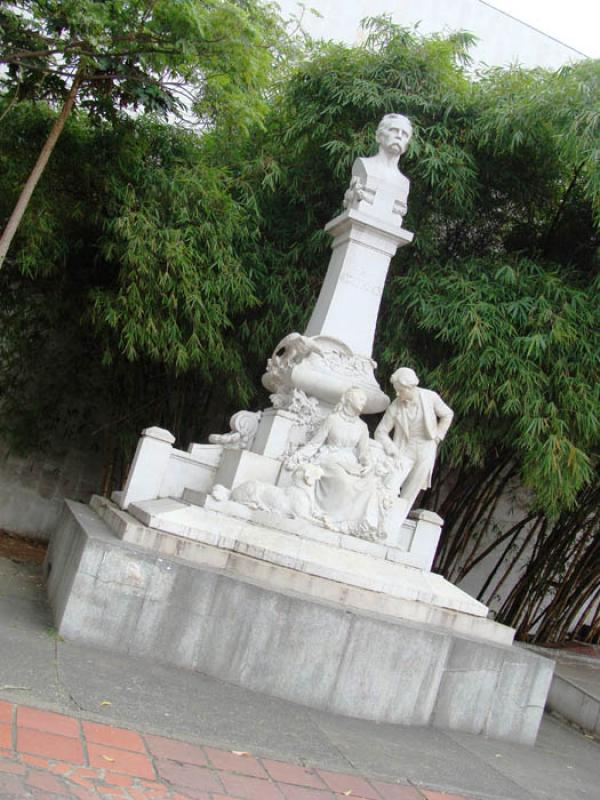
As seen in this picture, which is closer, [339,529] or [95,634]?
[95,634]

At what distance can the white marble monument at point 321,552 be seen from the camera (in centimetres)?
409

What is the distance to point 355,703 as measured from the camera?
4160 mm

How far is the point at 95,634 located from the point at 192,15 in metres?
3.73

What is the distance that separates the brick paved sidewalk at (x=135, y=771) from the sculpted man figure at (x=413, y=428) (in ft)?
9.05

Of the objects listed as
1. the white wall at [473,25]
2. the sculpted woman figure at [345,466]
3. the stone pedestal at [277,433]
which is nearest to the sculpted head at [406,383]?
the sculpted woman figure at [345,466]

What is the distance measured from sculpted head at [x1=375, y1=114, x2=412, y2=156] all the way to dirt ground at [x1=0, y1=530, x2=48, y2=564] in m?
4.50

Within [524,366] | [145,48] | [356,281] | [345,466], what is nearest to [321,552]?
[345,466]

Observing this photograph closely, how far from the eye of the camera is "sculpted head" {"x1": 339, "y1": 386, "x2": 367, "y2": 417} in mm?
5586

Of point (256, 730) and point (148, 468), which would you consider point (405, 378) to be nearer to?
point (148, 468)

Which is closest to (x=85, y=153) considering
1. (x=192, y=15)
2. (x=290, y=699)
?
(x=192, y=15)

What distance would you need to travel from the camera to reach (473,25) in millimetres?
13578

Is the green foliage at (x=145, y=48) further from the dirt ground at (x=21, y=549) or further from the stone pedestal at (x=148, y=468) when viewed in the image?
the dirt ground at (x=21, y=549)

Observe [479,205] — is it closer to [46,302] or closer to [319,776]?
[46,302]

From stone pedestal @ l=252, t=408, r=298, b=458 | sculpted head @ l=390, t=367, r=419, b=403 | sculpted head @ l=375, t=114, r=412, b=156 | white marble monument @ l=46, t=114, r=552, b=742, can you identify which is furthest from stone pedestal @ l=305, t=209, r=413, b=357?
stone pedestal @ l=252, t=408, r=298, b=458
